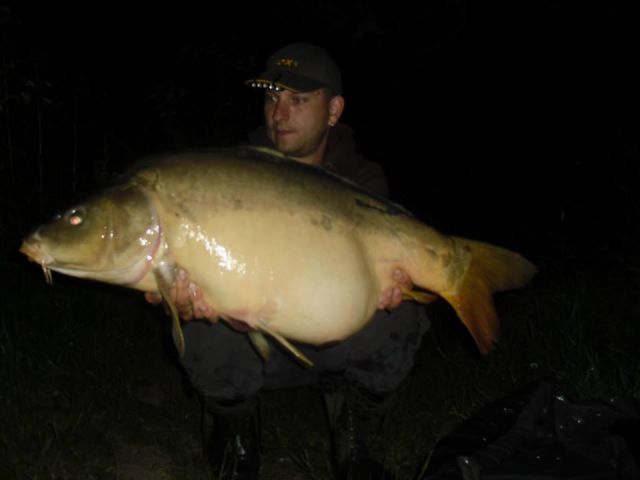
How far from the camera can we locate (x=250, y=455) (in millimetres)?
2166

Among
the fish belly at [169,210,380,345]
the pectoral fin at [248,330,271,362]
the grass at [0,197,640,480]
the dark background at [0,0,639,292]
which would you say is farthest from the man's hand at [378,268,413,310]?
the dark background at [0,0,639,292]

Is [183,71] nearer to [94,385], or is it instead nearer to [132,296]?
[132,296]

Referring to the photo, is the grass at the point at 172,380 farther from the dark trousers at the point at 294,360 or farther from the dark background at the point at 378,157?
the dark trousers at the point at 294,360

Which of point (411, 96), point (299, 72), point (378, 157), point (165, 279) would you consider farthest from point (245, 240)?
point (411, 96)

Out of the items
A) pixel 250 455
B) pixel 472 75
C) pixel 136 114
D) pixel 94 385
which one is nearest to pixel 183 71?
pixel 136 114

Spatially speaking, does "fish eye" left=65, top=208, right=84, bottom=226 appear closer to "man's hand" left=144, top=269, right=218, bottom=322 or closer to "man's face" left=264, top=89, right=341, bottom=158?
"man's hand" left=144, top=269, right=218, bottom=322

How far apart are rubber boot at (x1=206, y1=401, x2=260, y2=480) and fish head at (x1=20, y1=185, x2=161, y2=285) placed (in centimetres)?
68

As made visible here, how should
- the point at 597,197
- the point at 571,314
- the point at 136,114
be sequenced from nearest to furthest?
the point at 571,314
the point at 597,197
the point at 136,114

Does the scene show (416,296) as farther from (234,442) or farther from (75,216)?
(75,216)

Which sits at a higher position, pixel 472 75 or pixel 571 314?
pixel 472 75

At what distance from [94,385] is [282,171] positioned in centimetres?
142

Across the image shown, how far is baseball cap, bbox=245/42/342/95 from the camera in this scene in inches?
90.6

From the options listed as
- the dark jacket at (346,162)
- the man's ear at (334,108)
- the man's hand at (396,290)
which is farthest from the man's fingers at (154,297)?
the man's ear at (334,108)

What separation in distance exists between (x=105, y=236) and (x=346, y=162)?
1087 mm
